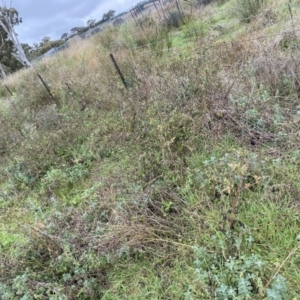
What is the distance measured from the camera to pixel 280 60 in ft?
9.89

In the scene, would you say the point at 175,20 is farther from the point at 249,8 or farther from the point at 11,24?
the point at 11,24

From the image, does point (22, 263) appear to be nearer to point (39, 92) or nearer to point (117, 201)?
point (117, 201)

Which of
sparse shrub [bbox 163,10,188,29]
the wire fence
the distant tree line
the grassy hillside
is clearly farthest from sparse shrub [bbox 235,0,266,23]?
the distant tree line

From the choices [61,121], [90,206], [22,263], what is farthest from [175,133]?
[61,121]

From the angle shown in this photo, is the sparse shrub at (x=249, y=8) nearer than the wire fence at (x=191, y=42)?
No

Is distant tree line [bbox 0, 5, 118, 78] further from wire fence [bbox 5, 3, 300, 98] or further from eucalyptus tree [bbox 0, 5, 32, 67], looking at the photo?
wire fence [bbox 5, 3, 300, 98]

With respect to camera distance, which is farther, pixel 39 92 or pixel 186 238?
pixel 39 92

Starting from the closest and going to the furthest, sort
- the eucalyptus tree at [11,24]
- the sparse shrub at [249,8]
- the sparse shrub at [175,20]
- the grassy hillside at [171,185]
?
1. the grassy hillside at [171,185]
2. the sparse shrub at [249,8]
3. the sparse shrub at [175,20]
4. the eucalyptus tree at [11,24]

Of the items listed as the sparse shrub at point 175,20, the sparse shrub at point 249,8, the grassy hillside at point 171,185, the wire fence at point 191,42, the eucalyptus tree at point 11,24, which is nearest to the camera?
the grassy hillside at point 171,185

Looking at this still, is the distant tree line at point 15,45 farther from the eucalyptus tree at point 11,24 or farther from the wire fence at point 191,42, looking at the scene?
the wire fence at point 191,42

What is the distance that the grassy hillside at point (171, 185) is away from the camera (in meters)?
1.69

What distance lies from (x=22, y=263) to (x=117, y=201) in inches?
34.1

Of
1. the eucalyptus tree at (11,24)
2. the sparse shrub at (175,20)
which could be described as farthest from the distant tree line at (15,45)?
the sparse shrub at (175,20)

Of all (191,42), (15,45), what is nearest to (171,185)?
(191,42)
